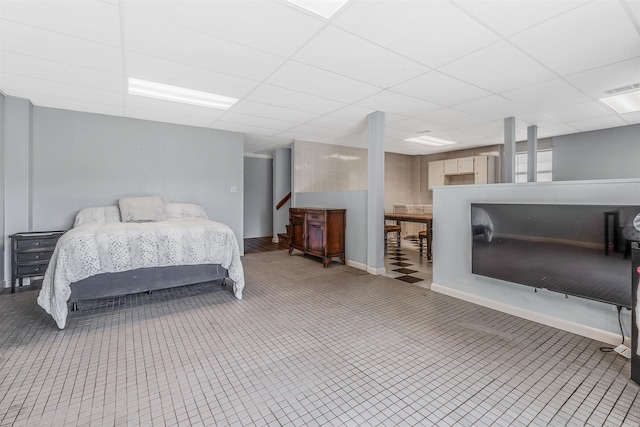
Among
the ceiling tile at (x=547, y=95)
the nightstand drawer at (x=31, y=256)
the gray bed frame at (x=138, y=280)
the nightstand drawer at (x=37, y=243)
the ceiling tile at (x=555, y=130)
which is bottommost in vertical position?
the gray bed frame at (x=138, y=280)

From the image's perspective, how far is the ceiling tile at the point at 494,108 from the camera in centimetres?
410

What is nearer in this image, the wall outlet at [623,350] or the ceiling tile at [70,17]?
the ceiling tile at [70,17]

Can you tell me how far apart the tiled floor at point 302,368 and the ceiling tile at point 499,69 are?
2520 millimetres

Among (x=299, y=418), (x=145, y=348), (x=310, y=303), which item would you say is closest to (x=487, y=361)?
(x=299, y=418)

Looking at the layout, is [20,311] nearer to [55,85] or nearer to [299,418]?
[55,85]

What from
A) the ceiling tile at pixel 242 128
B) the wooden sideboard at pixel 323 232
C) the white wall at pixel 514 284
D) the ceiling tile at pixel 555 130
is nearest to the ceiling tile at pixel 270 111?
the ceiling tile at pixel 242 128

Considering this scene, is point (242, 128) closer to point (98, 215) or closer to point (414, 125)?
point (98, 215)

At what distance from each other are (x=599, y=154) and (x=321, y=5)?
6.53m

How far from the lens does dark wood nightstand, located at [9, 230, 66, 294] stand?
365 centimetres

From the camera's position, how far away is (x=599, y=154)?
18.7ft

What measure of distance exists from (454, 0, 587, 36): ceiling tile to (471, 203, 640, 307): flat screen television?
1478 mm

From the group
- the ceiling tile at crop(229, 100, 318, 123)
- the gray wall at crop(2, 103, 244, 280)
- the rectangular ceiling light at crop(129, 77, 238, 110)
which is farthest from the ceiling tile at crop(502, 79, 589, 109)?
the gray wall at crop(2, 103, 244, 280)

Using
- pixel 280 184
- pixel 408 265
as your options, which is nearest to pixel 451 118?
pixel 408 265

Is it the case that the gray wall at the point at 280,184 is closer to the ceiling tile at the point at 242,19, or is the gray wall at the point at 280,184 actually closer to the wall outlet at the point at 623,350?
the ceiling tile at the point at 242,19
